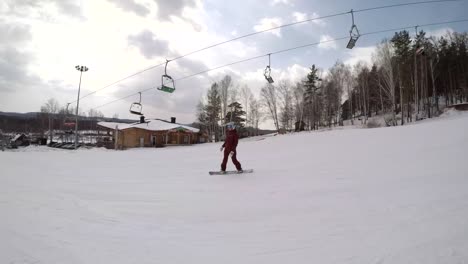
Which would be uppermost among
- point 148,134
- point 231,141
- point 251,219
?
point 148,134

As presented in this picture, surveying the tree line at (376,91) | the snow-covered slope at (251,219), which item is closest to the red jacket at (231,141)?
the snow-covered slope at (251,219)

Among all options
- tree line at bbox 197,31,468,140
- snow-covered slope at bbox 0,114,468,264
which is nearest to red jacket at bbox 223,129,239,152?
snow-covered slope at bbox 0,114,468,264

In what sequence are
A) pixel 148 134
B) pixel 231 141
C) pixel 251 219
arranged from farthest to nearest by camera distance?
pixel 148 134
pixel 231 141
pixel 251 219

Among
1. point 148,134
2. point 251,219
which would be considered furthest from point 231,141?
point 148,134

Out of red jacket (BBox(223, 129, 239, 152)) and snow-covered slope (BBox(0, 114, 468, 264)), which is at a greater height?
red jacket (BBox(223, 129, 239, 152))

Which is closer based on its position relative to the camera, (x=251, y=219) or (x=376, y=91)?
(x=251, y=219)

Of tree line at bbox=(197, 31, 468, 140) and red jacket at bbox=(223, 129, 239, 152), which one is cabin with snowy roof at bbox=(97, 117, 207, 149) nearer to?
tree line at bbox=(197, 31, 468, 140)

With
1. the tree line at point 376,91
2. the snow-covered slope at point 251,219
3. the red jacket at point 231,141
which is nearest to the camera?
the snow-covered slope at point 251,219

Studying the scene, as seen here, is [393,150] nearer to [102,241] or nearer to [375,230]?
[375,230]

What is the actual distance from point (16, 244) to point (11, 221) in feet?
3.85

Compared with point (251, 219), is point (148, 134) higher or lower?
higher

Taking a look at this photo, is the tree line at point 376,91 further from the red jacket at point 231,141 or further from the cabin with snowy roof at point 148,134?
the red jacket at point 231,141

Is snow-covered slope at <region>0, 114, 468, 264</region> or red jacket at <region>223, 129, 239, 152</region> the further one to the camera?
red jacket at <region>223, 129, 239, 152</region>

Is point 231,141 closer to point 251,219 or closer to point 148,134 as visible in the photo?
point 251,219
